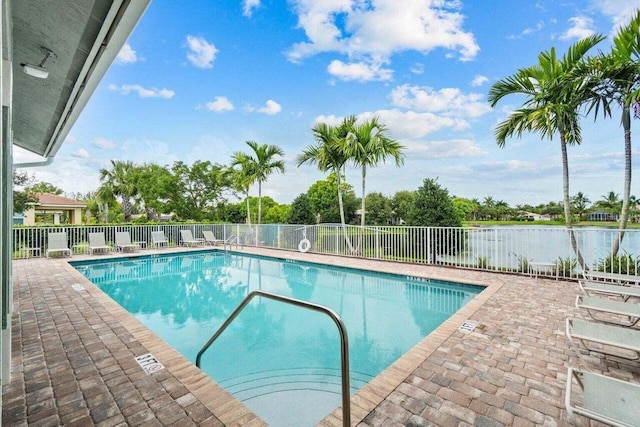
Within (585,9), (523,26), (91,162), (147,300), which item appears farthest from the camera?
(91,162)

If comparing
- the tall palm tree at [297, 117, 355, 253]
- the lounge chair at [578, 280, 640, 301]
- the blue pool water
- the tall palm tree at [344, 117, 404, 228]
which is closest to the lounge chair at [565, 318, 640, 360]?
the lounge chair at [578, 280, 640, 301]

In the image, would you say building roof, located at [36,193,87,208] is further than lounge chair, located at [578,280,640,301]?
Yes

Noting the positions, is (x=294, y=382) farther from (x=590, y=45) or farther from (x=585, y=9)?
(x=585, y=9)

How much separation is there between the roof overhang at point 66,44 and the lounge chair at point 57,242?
23.0ft

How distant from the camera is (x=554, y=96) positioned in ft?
24.4

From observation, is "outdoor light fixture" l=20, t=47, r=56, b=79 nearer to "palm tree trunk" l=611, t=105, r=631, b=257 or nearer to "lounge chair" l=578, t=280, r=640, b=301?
"lounge chair" l=578, t=280, r=640, b=301

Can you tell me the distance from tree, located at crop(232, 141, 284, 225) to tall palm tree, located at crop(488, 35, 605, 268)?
9.86 metres

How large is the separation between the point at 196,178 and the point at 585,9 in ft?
68.9

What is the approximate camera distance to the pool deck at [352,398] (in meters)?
2.45

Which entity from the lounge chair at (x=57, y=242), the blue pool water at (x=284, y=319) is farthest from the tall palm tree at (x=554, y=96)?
the lounge chair at (x=57, y=242)

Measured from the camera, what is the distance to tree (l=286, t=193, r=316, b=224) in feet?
55.0

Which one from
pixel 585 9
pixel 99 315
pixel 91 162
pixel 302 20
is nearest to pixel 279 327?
pixel 99 315

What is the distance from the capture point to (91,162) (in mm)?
31031

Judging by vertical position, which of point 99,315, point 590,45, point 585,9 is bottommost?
point 99,315
